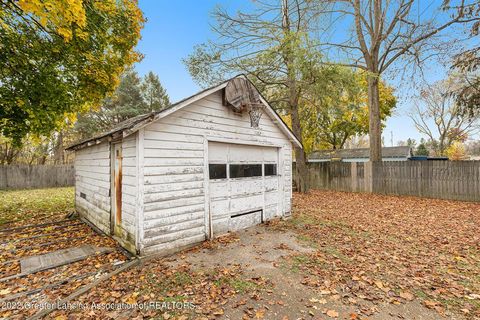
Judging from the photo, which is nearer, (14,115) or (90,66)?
(14,115)

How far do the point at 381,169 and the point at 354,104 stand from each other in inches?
177

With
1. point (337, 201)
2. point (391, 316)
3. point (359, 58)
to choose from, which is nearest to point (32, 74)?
point (391, 316)

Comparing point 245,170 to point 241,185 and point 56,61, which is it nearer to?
point 241,185

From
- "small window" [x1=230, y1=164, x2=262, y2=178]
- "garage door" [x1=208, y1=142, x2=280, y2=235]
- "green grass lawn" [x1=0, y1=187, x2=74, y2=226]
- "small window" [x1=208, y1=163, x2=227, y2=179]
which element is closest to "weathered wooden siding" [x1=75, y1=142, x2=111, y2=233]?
"green grass lawn" [x1=0, y1=187, x2=74, y2=226]

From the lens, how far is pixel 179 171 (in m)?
5.09

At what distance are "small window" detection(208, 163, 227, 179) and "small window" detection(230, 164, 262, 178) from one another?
256mm

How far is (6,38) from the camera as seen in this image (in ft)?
21.8

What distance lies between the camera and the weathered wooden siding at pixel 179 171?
4.63 m

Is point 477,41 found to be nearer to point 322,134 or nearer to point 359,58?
point 359,58

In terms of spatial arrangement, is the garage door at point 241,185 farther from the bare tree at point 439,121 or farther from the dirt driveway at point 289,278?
the bare tree at point 439,121

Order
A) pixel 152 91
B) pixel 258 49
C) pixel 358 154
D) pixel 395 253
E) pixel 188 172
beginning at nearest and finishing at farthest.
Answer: pixel 395 253 → pixel 188 172 → pixel 258 49 → pixel 358 154 → pixel 152 91

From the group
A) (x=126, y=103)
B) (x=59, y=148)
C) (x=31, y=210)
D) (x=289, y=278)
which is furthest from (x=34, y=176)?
(x=289, y=278)

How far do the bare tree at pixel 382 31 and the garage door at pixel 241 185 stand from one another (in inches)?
333

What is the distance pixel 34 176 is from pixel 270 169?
59.9 ft
